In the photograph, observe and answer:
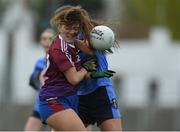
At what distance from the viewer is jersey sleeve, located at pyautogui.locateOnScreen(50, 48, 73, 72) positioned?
37.2 feet

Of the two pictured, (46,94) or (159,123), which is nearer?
(46,94)

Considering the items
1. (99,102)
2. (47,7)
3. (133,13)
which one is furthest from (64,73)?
(133,13)

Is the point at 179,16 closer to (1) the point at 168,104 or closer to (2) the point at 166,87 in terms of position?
(1) the point at 168,104

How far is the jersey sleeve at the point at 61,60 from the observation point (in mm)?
11352

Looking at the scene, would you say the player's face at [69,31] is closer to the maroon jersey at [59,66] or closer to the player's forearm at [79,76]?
the maroon jersey at [59,66]

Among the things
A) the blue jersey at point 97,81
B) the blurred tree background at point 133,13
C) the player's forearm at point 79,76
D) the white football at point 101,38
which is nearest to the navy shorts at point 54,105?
the player's forearm at point 79,76

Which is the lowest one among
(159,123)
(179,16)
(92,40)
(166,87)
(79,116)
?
(166,87)

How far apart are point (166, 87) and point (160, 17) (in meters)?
8.52

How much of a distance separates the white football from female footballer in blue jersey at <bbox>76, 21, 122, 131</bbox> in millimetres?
169

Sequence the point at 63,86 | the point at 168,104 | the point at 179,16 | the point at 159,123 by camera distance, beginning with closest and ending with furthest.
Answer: the point at 63,86, the point at 159,123, the point at 179,16, the point at 168,104

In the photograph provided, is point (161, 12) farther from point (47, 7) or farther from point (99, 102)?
point (99, 102)

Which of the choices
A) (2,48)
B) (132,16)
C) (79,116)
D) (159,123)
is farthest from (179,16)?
(79,116)

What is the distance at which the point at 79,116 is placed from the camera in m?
12.2

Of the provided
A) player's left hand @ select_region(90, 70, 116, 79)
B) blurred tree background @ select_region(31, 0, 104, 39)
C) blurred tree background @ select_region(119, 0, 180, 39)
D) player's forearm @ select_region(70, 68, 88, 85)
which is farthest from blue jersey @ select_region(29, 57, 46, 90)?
blurred tree background @ select_region(31, 0, 104, 39)
